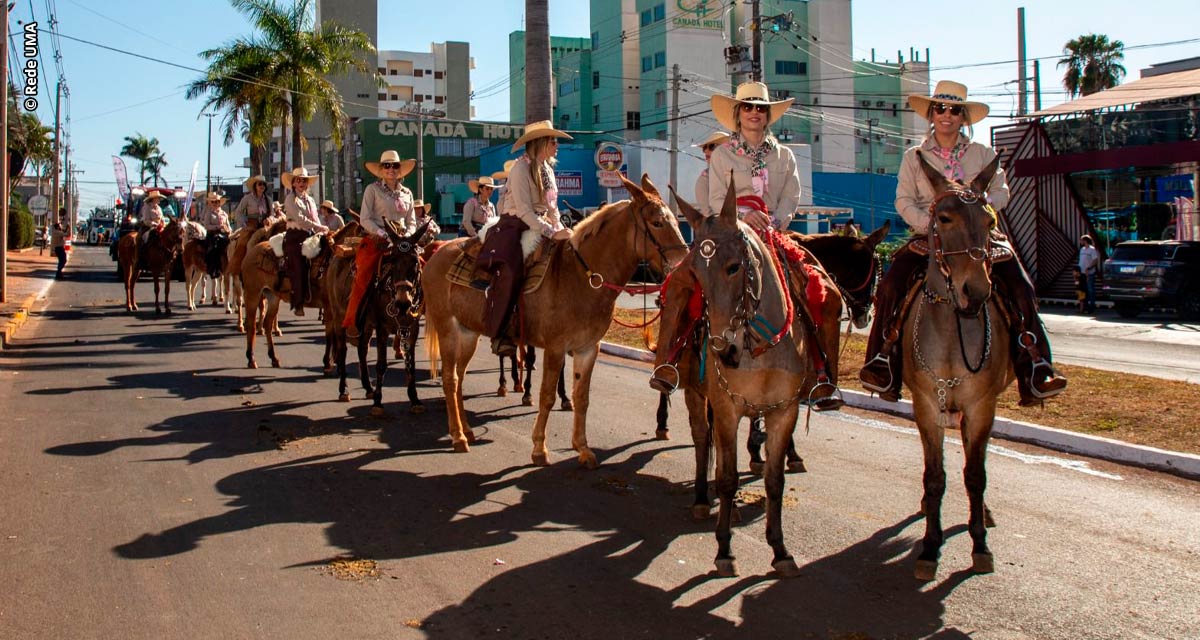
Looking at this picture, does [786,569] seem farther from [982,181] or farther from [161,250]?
[161,250]

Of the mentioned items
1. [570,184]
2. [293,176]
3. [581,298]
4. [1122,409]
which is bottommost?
[1122,409]

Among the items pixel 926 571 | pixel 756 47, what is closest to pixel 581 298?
pixel 926 571

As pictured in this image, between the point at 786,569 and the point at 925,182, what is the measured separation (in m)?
2.85

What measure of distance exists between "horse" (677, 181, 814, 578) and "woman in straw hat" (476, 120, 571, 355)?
3.20m

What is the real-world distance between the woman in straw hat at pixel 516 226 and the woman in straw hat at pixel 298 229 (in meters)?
6.52

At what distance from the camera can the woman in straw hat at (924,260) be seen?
247 inches

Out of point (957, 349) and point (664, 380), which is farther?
point (664, 380)

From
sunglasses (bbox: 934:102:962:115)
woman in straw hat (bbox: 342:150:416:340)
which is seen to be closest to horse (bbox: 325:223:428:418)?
woman in straw hat (bbox: 342:150:416:340)

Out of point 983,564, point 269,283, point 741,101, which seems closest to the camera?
point 983,564

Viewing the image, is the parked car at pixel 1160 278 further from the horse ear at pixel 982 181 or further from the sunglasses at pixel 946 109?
the horse ear at pixel 982 181

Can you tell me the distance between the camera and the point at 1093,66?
6297 centimetres

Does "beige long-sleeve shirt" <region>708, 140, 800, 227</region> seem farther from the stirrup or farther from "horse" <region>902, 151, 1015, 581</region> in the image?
"horse" <region>902, 151, 1015, 581</region>

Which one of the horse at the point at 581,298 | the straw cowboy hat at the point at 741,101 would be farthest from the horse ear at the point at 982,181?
the horse at the point at 581,298

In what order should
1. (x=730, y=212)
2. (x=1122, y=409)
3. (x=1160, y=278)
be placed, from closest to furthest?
1. (x=730, y=212)
2. (x=1122, y=409)
3. (x=1160, y=278)
